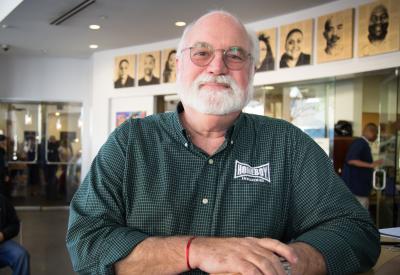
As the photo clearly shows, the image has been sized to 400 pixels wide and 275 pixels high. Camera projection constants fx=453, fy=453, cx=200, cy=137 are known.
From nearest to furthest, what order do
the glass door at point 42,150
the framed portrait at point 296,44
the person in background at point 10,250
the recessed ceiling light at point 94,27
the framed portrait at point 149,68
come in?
the person in background at point 10,250 < the framed portrait at point 296,44 < the recessed ceiling light at point 94,27 < the framed portrait at point 149,68 < the glass door at point 42,150

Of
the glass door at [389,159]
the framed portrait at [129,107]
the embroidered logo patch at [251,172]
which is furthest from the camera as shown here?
the framed portrait at [129,107]

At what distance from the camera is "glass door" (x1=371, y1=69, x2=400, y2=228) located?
556 cm

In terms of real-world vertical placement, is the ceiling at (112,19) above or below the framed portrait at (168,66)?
above

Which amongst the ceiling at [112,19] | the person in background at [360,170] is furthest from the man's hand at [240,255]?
the person in background at [360,170]

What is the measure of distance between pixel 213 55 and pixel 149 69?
7.44m

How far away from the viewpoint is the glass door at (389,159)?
18.2ft

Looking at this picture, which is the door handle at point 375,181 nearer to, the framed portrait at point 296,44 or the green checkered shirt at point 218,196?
the framed portrait at point 296,44

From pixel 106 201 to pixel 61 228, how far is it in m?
7.16

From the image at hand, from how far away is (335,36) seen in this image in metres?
5.83

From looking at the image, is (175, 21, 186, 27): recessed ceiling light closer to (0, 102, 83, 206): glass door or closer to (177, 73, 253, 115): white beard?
(0, 102, 83, 206): glass door

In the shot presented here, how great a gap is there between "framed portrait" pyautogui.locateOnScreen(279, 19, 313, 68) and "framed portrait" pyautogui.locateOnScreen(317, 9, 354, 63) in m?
0.16

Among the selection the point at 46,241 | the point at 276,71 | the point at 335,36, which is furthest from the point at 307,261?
the point at 46,241

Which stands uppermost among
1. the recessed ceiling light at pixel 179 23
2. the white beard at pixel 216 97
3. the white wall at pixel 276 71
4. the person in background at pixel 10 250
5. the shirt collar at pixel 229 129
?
the recessed ceiling light at pixel 179 23

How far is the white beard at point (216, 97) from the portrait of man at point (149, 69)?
719 cm
